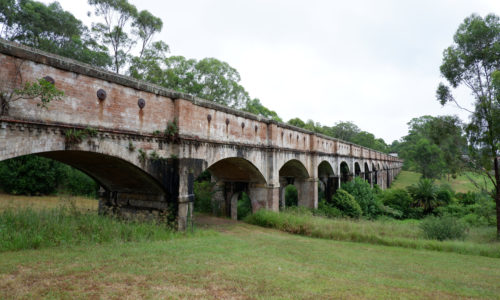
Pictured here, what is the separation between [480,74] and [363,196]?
12.0 meters

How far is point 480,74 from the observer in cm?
1345

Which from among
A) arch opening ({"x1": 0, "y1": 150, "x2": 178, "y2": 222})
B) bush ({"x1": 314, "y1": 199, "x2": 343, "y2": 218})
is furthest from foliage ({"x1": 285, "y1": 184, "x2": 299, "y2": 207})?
arch opening ({"x1": 0, "y1": 150, "x2": 178, "y2": 222})

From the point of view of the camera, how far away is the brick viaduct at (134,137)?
5.45 meters

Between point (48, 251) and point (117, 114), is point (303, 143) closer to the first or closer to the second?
point (117, 114)

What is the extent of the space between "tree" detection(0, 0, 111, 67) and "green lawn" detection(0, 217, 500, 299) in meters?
17.6

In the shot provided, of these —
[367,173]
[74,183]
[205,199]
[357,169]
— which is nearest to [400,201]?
[357,169]

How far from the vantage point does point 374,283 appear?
5.56 m

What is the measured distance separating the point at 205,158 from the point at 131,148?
2.95 m

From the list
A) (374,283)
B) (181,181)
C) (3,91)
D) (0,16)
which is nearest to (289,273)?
(374,283)

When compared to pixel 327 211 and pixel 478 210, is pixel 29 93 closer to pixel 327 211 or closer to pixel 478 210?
pixel 327 211

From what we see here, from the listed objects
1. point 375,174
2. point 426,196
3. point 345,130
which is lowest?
point 426,196

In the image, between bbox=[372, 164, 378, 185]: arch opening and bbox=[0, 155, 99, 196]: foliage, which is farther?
bbox=[372, 164, 378, 185]: arch opening

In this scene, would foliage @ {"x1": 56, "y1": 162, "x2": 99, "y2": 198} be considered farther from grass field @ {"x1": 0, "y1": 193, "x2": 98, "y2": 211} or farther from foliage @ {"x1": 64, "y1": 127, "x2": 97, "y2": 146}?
foliage @ {"x1": 64, "y1": 127, "x2": 97, "y2": 146}

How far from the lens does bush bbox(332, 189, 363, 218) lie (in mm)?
20406
